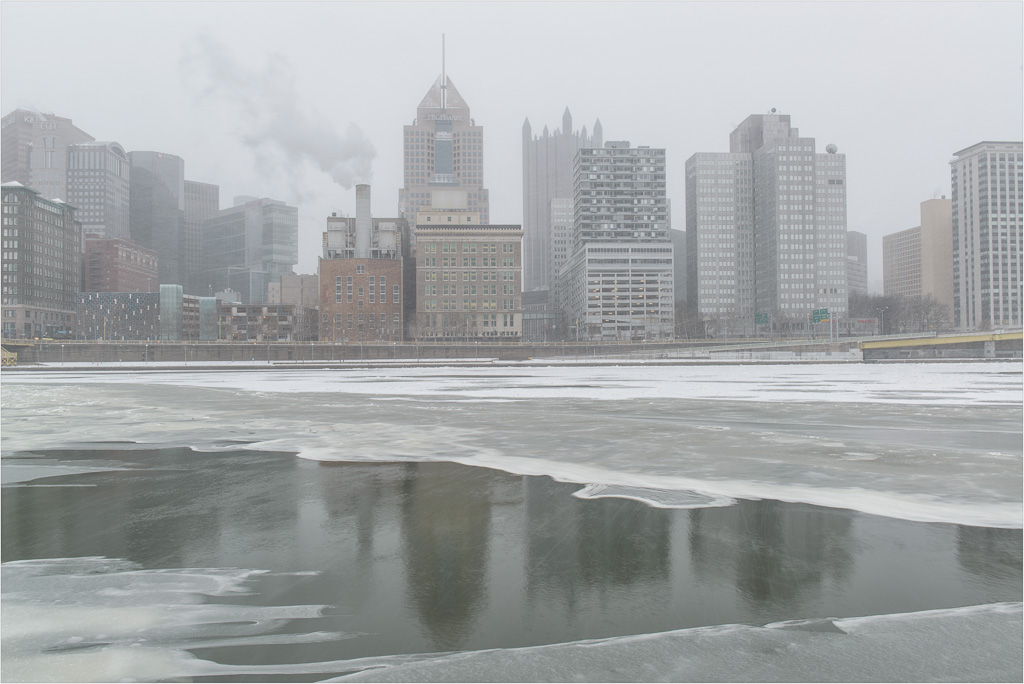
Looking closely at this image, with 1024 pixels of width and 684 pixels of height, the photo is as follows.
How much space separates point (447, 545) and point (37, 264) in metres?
217

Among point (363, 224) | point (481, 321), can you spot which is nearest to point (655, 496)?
point (481, 321)

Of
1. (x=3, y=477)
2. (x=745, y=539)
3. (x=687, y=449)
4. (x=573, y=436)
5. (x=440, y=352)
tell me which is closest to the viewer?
(x=745, y=539)

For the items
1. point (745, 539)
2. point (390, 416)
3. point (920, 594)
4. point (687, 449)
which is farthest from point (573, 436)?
point (920, 594)

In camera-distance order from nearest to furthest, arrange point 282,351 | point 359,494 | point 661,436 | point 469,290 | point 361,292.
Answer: point 359,494 < point 661,436 < point 282,351 < point 361,292 < point 469,290

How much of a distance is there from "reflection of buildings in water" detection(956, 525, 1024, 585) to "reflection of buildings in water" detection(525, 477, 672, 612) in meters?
2.86

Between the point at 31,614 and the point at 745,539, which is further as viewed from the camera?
the point at 745,539

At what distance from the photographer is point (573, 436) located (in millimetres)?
14609

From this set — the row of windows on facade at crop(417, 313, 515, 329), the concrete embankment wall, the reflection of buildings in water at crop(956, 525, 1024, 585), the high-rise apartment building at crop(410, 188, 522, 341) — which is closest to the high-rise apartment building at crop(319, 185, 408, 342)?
the high-rise apartment building at crop(410, 188, 522, 341)

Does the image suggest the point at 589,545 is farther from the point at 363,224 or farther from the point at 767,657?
the point at 363,224

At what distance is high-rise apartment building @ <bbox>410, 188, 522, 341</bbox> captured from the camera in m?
160

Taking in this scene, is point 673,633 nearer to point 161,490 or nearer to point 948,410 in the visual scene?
point 161,490

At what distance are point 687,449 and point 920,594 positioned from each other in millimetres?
7191

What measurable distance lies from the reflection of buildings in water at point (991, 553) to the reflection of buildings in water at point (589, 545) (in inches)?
113

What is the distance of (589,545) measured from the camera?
22.1 ft
